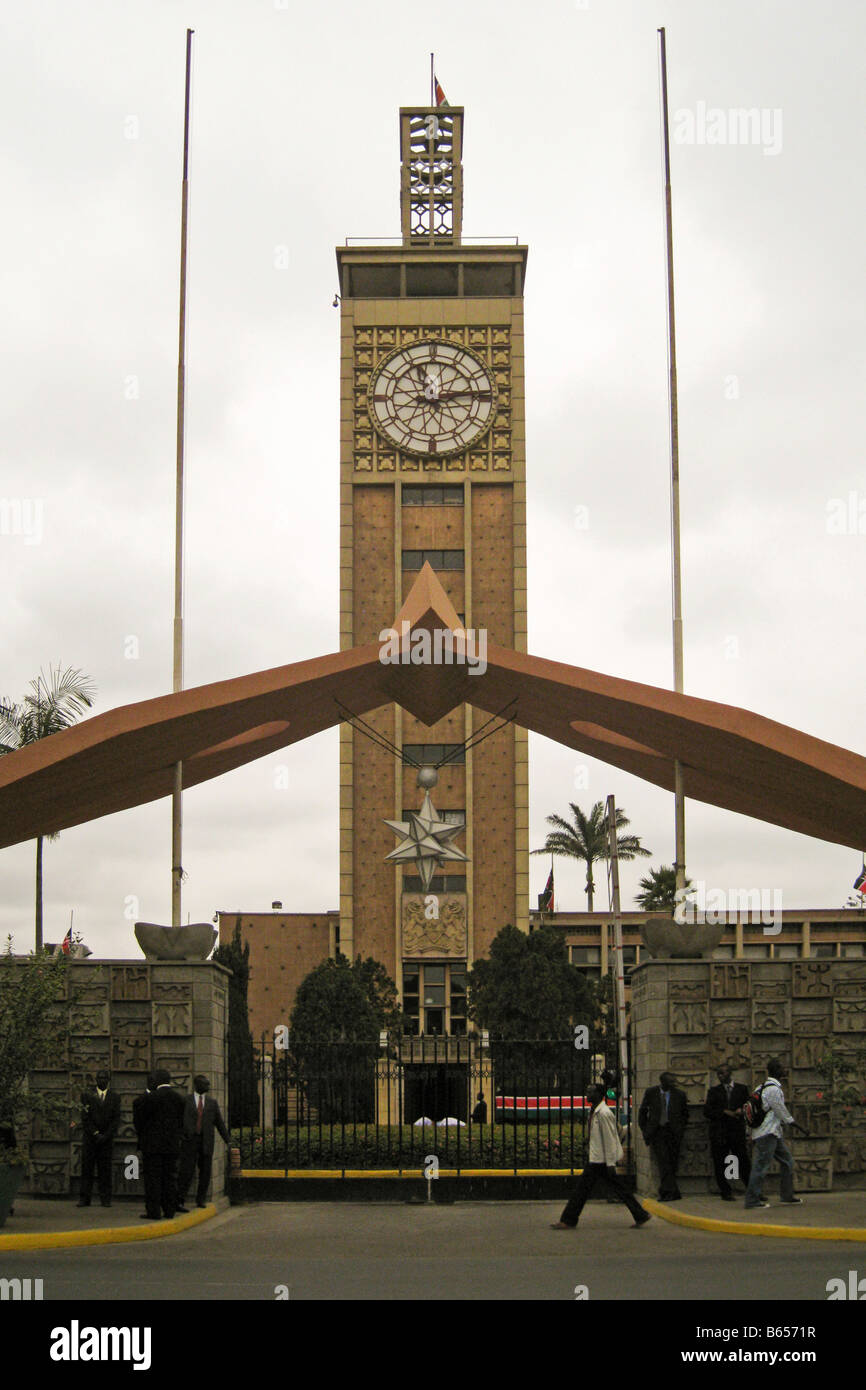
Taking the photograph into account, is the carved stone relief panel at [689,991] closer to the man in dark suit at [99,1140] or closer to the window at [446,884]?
the man in dark suit at [99,1140]

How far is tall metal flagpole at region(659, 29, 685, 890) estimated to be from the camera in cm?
2109

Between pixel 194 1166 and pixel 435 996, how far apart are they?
40.5 m

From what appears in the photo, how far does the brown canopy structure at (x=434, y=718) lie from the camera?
19125mm

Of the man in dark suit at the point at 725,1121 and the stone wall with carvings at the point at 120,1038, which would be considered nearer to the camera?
the man in dark suit at the point at 725,1121

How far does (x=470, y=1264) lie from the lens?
1426cm

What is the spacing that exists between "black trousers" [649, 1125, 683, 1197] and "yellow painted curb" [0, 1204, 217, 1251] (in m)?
5.79

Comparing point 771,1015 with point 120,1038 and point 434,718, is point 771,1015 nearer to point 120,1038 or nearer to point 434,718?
point 434,718

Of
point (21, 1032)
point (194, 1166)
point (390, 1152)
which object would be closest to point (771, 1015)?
point (390, 1152)

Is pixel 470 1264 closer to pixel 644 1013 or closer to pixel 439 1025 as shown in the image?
pixel 644 1013

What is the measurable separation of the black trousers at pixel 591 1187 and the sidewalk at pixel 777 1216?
32.5 inches

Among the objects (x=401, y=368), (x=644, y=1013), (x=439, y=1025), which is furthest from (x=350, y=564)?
(x=644, y=1013)

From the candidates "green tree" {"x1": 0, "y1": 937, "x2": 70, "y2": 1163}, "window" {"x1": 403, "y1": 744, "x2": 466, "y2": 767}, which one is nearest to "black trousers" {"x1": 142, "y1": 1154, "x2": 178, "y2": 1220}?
"green tree" {"x1": 0, "y1": 937, "x2": 70, "y2": 1163}

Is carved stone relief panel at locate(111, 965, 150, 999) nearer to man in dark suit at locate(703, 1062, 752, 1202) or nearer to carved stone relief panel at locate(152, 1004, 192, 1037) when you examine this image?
carved stone relief panel at locate(152, 1004, 192, 1037)

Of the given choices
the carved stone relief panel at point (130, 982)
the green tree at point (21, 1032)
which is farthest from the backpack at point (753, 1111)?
the green tree at point (21, 1032)
